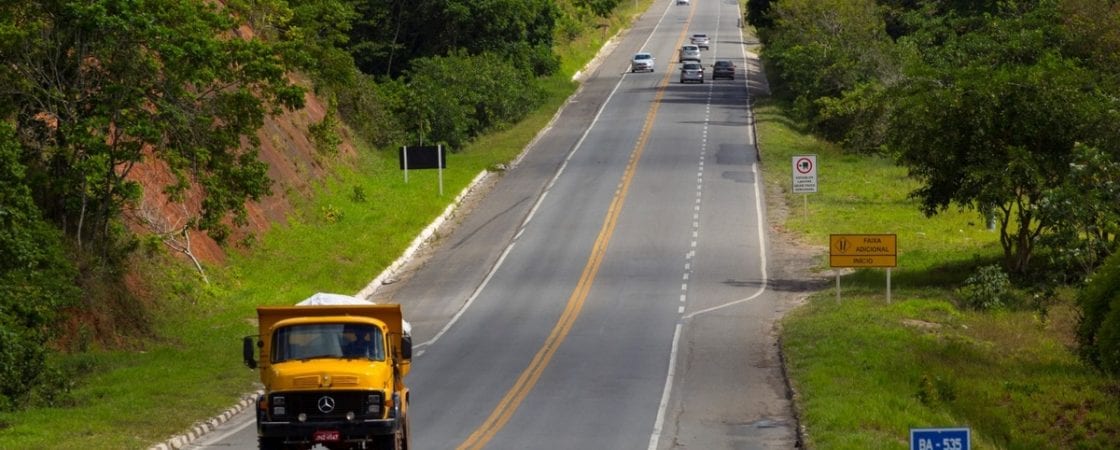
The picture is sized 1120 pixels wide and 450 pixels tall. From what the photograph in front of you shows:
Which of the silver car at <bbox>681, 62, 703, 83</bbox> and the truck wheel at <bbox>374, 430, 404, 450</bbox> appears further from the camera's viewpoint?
the silver car at <bbox>681, 62, 703, 83</bbox>

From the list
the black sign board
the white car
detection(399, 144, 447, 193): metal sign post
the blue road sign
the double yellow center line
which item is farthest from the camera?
the white car

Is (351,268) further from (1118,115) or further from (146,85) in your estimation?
(1118,115)

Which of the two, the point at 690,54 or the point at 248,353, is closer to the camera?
the point at 248,353

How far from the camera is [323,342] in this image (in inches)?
810

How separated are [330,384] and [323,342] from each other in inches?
33.4

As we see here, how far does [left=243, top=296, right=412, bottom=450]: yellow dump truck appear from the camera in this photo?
784 inches

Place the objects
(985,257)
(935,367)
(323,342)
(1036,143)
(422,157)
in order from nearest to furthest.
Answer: (323,342), (935,367), (1036,143), (985,257), (422,157)

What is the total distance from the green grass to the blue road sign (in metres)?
9.51

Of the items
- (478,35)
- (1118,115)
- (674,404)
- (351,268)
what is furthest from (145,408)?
(478,35)

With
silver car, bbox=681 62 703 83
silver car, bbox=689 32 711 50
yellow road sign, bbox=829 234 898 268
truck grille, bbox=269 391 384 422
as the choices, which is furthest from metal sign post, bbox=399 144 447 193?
silver car, bbox=689 32 711 50

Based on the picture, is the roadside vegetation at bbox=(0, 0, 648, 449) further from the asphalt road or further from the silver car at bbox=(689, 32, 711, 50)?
the silver car at bbox=(689, 32, 711, 50)

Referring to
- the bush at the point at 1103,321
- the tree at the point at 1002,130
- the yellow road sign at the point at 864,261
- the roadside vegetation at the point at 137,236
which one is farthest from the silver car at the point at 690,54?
the bush at the point at 1103,321

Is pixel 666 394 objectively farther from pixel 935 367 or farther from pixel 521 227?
pixel 521 227

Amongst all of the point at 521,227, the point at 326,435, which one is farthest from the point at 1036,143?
the point at 326,435
